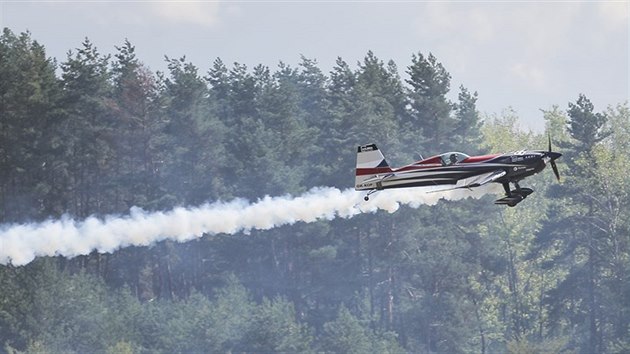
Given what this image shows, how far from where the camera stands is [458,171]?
165 feet

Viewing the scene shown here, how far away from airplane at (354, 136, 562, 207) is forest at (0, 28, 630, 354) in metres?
55.0

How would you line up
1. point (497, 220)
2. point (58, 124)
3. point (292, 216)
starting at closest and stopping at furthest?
point (292, 216) → point (58, 124) → point (497, 220)

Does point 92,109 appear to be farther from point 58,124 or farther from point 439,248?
point 439,248

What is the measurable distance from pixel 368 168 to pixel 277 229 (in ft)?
210

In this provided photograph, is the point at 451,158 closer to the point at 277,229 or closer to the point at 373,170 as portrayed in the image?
the point at 373,170

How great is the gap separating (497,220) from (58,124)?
40.1m

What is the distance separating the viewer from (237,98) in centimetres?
12850

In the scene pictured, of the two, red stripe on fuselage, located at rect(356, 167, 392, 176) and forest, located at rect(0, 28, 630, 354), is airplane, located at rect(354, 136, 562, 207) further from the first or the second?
forest, located at rect(0, 28, 630, 354)

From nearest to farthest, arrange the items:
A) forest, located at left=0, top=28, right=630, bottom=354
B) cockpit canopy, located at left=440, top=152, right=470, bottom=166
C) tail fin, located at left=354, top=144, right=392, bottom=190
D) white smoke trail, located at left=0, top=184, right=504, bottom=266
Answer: cockpit canopy, located at left=440, top=152, right=470, bottom=166
tail fin, located at left=354, top=144, right=392, bottom=190
white smoke trail, located at left=0, top=184, right=504, bottom=266
forest, located at left=0, top=28, right=630, bottom=354

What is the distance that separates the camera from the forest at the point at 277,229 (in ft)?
354

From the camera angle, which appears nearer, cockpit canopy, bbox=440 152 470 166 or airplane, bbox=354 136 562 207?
airplane, bbox=354 136 562 207

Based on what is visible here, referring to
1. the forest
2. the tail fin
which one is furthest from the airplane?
the forest

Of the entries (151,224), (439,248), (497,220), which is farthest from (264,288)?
(151,224)

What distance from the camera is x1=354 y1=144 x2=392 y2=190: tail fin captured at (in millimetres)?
51562
